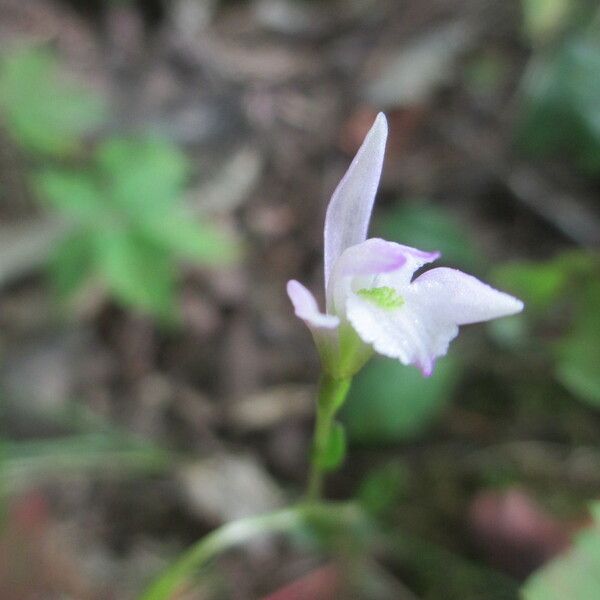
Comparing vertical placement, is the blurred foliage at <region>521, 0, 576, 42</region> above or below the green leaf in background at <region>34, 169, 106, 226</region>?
above

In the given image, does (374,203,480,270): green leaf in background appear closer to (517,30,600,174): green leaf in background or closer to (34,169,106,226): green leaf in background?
(517,30,600,174): green leaf in background

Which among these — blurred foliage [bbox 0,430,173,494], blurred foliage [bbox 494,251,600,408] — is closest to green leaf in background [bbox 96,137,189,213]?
blurred foliage [bbox 0,430,173,494]

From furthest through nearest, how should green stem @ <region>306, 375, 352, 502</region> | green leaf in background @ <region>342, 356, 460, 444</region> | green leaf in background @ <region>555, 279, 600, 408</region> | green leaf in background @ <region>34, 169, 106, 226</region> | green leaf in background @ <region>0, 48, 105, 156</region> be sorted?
green leaf in background @ <region>0, 48, 105, 156</region> < green leaf in background @ <region>34, 169, 106, 226</region> < green leaf in background @ <region>342, 356, 460, 444</region> < green leaf in background @ <region>555, 279, 600, 408</region> < green stem @ <region>306, 375, 352, 502</region>

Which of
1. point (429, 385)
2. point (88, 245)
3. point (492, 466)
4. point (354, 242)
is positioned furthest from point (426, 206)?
point (354, 242)

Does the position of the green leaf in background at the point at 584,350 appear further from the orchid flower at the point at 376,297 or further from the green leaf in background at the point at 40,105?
the green leaf in background at the point at 40,105

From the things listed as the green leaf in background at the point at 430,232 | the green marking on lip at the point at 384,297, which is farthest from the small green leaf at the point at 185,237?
the green marking on lip at the point at 384,297

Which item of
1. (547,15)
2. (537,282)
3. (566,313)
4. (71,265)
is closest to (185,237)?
(71,265)

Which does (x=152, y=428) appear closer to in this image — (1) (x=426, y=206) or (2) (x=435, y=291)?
(1) (x=426, y=206)
